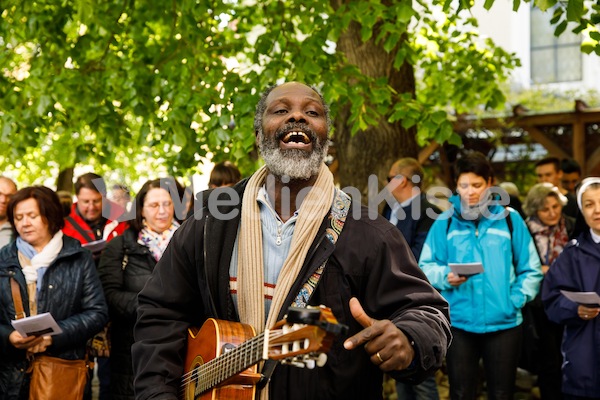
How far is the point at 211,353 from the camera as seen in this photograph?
10.5ft

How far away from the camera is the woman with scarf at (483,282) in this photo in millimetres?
6305

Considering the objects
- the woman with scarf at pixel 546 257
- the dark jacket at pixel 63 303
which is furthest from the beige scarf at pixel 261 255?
the woman with scarf at pixel 546 257

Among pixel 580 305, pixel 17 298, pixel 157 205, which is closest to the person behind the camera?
pixel 17 298

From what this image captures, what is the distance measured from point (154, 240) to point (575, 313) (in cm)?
327

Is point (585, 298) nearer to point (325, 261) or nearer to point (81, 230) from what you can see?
point (325, 261)

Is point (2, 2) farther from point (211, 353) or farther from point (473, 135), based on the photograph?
point (473, 135)

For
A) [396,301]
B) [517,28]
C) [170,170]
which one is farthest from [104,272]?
[517,28]

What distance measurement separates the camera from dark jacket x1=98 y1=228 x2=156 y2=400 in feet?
21.1

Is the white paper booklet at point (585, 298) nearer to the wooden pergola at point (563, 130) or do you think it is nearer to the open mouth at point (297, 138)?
the open mouth at point (297, 138)

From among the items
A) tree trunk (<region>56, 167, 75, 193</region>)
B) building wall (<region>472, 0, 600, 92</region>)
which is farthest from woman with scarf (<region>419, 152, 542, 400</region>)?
building wall (<region>472, 0, 600, 92</region>)

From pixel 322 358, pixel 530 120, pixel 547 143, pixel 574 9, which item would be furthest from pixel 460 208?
pixel 530 120

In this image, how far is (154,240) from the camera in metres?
6.61

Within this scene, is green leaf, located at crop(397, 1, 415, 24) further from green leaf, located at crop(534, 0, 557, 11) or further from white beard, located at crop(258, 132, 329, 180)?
white beard, located at crop(258, 132, 329, 180)

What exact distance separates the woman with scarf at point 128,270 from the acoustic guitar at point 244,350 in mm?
3052
